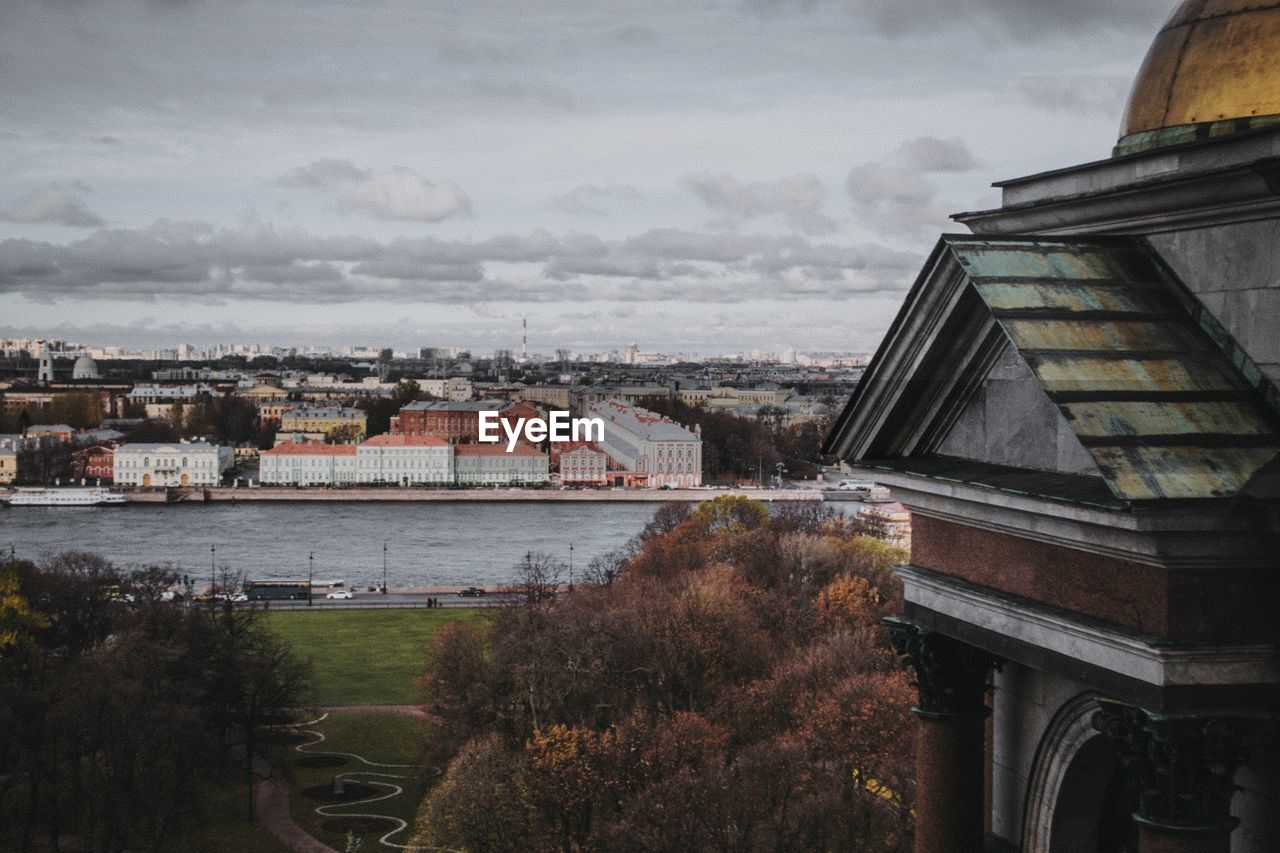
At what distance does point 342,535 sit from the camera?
59.5 meters

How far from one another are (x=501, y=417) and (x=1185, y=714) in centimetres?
9058

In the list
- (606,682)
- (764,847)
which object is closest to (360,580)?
(606,682)

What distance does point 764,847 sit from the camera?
40.0ft

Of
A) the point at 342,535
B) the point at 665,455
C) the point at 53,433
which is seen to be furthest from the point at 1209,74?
the point at 53,433

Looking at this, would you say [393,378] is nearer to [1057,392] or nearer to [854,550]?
[854,550]

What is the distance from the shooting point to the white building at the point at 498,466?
82.9m

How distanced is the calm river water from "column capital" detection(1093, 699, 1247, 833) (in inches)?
1624

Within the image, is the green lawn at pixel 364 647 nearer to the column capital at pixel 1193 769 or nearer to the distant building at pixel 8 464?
the column capital at pixel 1193 769

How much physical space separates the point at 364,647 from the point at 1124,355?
97.8 feet

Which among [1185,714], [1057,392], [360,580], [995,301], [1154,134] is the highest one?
[1154,134]

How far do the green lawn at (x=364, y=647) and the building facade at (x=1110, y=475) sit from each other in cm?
2101

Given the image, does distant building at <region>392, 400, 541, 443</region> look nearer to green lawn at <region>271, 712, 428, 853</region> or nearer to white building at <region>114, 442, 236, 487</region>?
white building at <region>114, 442, 236, 487</region>

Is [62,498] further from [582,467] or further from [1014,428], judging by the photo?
[1014,428]
